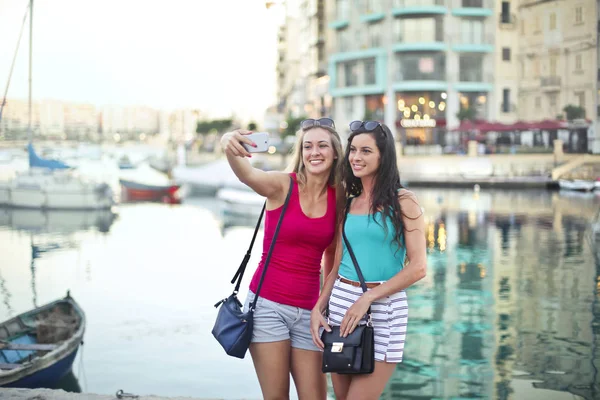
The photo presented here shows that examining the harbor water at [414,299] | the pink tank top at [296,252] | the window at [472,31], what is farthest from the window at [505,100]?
the pink tank top at [296,252]

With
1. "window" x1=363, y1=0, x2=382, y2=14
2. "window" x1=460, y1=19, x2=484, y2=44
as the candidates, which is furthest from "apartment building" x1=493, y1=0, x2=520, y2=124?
"window" x1=363, y1=0, x2=382, y2=14

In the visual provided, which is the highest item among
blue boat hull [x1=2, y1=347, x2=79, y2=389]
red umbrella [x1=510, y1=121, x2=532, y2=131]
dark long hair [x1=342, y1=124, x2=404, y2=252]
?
red umbrella [x1=510, y1=121, x2=532, y2=131]

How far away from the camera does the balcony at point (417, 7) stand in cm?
5900

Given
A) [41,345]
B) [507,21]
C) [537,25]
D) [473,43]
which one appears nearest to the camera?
[41,345]

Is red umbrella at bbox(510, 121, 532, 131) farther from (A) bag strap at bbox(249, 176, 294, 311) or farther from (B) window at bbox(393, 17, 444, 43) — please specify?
(A) bag strap at bbox(249, 176, 294, 311)

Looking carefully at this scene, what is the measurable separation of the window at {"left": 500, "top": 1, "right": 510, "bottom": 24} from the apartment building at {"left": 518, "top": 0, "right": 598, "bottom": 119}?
147cm

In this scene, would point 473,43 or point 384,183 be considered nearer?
point 384,183

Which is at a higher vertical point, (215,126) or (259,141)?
(215,126)

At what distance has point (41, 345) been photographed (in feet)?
30.7

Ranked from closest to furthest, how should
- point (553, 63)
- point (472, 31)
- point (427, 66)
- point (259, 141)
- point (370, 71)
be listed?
point (259, 141)
point (427, 66)
point (472, 31)
point (553, 63)
point (370, 71)

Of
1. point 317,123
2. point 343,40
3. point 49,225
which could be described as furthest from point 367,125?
point 343,40

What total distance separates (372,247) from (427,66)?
189 ft

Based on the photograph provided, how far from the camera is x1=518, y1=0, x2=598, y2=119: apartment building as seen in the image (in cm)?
5856

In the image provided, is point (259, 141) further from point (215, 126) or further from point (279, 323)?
point (215, 126)
